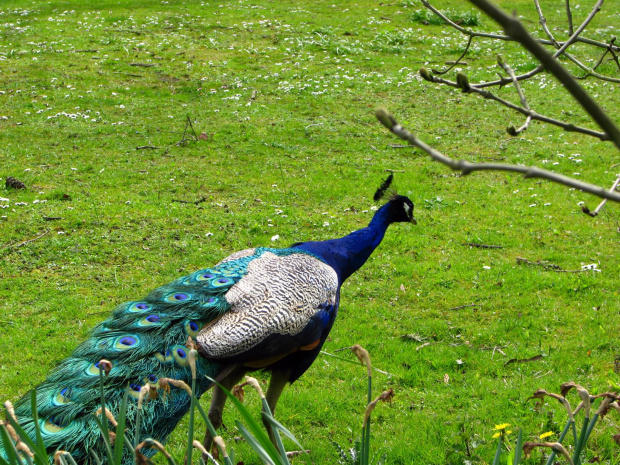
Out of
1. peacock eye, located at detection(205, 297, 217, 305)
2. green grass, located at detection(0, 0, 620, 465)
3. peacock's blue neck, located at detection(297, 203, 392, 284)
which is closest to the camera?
peacock eye, located at detection(205, 297, 217, 305)

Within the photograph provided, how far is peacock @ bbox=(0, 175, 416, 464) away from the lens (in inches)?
103

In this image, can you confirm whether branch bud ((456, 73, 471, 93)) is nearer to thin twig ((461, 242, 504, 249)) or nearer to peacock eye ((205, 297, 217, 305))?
peacock eye ((205, 297, 217, 305))

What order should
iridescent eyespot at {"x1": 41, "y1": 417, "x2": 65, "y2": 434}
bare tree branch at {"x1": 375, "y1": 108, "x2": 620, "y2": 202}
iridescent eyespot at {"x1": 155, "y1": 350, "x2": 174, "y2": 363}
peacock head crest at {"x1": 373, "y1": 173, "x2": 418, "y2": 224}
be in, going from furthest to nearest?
peacock head crest at {"x1": 373, "y1": 173, "x2": 418, "y2": 224} < iridescent eyespot at {"x1": 155, "y1": 350, "x2": 174, "y2": 363} < iridescent eyespot at {"x1": 41, "y1": 417, "x2": 65, "y2": 434} < bare tree branch at {"x1": 375, "y1": 108, "x2": 620, "y2": 202}

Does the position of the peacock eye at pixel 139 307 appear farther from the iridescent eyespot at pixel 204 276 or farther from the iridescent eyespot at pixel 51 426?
the iridescent eyespot at pixel 51 426

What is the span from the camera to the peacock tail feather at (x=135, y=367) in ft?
8.30

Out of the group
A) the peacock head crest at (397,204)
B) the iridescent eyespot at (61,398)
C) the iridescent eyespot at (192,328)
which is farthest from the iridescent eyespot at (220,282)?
the peacock head crest at (397,204)

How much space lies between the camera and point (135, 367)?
283 centimetres

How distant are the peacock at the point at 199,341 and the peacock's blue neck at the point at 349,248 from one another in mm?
21

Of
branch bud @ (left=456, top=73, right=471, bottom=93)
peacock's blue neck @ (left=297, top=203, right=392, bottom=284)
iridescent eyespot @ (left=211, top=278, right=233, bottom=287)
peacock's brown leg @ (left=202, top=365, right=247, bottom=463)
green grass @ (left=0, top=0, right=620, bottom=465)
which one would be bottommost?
green grass @ (left=0, top=0, right=620, bottom=465)

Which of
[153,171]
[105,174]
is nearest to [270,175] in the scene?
[153,171]

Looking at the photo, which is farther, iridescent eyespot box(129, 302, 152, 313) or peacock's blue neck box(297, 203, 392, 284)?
peacock's blue neck box(297, 203, 392, 284)

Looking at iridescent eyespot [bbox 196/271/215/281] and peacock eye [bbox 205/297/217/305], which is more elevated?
peacock eye [bbox 205/297/217/305]

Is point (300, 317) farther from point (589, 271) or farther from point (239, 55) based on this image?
point (239, 55)

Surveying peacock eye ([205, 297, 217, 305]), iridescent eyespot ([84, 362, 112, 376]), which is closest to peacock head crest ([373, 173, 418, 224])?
peacock eye ([205, 297, 217, 305])
